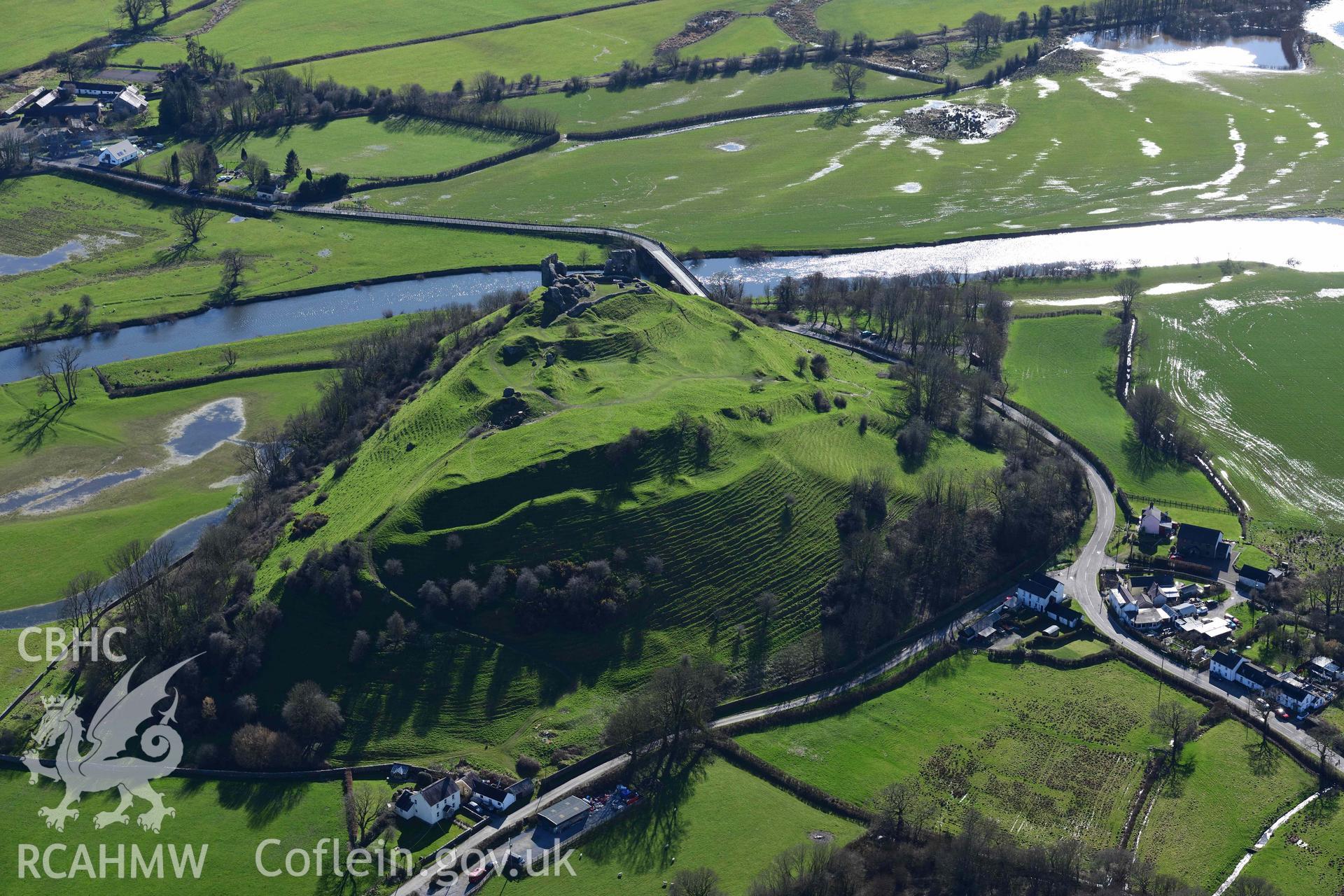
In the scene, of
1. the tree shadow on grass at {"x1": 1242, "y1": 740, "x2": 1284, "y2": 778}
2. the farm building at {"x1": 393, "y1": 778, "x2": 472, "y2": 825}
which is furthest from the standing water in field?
the tree shadow on grass at {"x1": 1242, "y1": 740, "x2": 1284, "y2": 778}

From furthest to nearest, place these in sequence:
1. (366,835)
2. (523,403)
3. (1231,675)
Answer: (523,403)
(1231,675)
(366,835)

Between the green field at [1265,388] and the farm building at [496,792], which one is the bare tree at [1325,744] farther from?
the farm building at [496,792]

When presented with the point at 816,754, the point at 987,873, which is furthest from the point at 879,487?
the point at 987,873

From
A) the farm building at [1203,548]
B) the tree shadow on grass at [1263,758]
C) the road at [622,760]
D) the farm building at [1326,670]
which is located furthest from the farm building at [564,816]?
the farm building at [1203,548]

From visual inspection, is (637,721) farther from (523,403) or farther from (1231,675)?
(1231,675)

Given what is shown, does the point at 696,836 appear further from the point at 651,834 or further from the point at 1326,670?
the point at 1326,670

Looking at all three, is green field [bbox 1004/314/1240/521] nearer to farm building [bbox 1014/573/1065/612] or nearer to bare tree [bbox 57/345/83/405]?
farm building [bbox 1014/573/1065/612]

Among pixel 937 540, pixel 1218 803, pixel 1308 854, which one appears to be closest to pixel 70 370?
pixel 937 540
